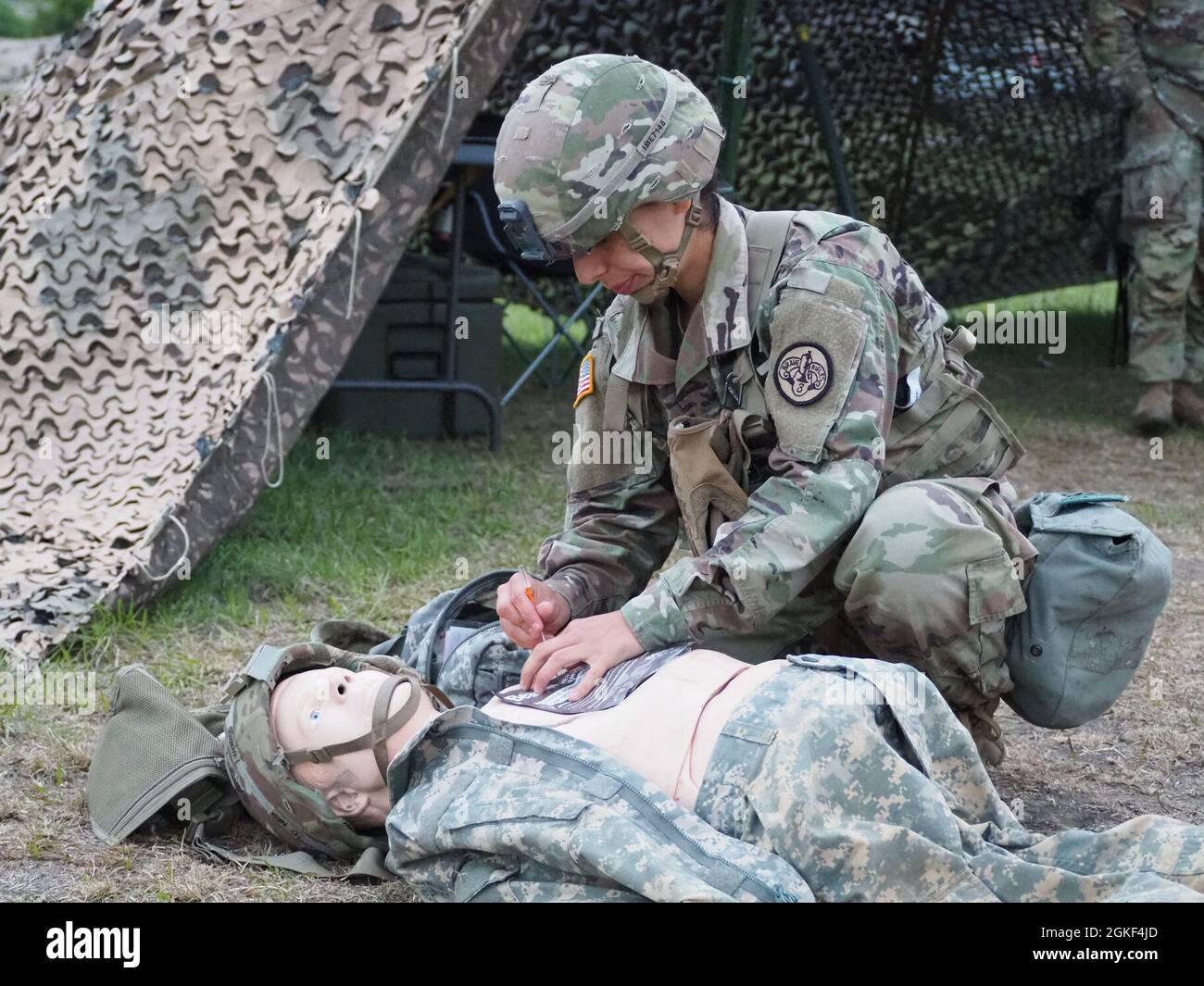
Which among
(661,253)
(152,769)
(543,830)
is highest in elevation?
(661,253)

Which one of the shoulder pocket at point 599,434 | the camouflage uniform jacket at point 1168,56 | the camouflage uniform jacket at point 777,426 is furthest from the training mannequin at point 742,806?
the camouflage uniform jacket at point 1168,56

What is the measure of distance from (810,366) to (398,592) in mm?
1884

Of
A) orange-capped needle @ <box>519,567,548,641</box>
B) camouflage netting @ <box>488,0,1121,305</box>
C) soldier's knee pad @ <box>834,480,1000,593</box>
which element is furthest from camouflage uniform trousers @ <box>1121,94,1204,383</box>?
orange-capped needle @ <box>519,567,548,641</box>

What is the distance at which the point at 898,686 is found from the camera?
Result: 2.15 m

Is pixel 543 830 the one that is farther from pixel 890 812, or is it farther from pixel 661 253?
pixel 661 253

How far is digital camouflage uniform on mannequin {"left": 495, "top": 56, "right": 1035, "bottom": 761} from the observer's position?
2330 millimetres

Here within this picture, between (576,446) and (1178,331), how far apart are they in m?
3.86

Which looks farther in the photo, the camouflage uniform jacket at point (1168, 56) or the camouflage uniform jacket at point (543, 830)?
the camouflage uniform jacket at point (1168, 56)

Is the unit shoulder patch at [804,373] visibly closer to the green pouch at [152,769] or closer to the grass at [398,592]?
the grass at [398,592]

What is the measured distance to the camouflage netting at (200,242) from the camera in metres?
3.79

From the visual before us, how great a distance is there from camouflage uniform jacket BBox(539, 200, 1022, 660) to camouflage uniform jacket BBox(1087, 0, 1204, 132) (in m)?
3.54

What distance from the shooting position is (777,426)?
2426 millimetres

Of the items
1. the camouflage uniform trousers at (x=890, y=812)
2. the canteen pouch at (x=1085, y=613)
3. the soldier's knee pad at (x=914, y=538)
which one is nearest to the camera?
the camouflage uniform trousers at (x=890, y=812)

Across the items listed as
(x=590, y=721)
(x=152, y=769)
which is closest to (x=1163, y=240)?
(x=590, y=721)
